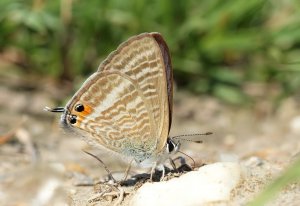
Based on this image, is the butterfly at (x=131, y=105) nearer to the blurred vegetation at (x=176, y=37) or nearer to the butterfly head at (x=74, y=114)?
the butterfly head at (x=74, y=114)

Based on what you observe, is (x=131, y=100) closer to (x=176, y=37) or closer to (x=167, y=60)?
(x=167, y=60)

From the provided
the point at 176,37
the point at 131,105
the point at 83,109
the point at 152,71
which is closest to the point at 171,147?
the point at 131,105

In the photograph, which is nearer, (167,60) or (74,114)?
(167,60)

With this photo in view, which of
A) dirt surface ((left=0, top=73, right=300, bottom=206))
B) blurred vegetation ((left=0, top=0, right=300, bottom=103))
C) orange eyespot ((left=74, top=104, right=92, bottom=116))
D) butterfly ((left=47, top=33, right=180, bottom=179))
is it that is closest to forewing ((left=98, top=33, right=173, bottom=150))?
butterfly ((left=47, top=33, right=180, bottom=179))

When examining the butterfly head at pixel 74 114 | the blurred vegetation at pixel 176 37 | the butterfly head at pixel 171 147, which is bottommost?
the butterfly head at pixel 171 147

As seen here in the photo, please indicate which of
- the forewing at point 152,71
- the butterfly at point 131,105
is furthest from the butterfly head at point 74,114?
the forewing at point 152,71

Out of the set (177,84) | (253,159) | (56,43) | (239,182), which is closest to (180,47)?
(177,84)

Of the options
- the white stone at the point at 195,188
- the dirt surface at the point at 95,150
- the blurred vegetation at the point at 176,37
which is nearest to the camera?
the white stone at the point at 195,188
